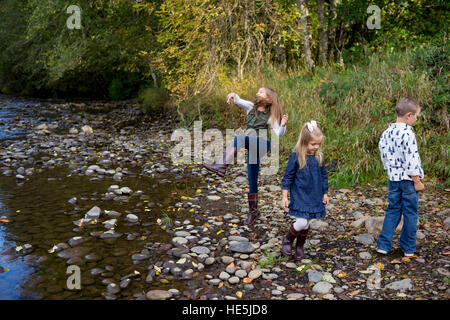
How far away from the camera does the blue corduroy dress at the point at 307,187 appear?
13.3ft

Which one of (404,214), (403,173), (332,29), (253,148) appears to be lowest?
(404,214)

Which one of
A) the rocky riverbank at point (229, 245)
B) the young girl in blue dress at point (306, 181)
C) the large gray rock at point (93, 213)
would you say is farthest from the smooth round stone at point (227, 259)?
the large gray rock at point (93, 213)

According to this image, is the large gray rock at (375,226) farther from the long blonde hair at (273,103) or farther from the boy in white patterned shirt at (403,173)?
the long blonde hair at (273,103)

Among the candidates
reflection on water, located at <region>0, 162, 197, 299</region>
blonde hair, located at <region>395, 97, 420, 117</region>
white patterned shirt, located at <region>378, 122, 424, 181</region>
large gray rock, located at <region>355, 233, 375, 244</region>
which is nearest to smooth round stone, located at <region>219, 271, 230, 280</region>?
reflection on water, located at <region>0, 162, 197, 299</region>

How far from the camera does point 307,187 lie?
161 inches

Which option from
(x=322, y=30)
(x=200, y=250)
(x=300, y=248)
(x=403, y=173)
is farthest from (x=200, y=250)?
(x=322, y=30)

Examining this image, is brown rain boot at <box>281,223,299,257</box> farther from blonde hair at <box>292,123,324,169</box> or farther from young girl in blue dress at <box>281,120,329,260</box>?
blonde hair at <box>292,123,324,169</box>

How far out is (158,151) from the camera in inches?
390

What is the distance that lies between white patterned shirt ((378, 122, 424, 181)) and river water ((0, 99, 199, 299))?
2555 mm

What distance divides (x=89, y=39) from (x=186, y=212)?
13539mm

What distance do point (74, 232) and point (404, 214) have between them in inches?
157

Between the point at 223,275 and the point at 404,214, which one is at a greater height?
the point at 404,214

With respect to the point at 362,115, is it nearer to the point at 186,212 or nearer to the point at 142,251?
the point at 186,212

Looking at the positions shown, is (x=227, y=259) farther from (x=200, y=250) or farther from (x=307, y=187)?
(x=307, y=187)
